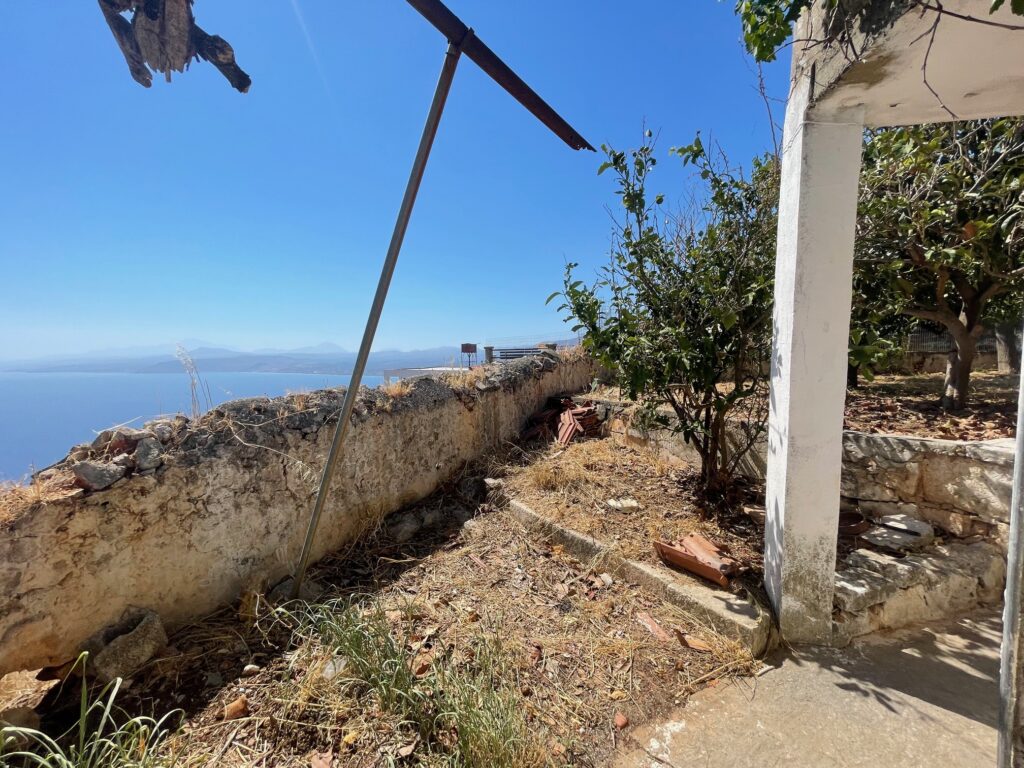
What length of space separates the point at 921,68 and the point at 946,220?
262 cm

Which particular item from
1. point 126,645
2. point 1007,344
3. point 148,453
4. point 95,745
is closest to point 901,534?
point 95,745

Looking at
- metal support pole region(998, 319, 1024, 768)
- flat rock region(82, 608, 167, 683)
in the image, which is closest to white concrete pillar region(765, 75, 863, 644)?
metal support pole region(998, 319, 1024, 768)

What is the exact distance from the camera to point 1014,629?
116 cm

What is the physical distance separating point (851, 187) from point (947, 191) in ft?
8.80

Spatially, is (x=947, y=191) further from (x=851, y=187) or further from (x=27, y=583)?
(x=27, y=583)

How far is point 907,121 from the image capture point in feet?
6.88

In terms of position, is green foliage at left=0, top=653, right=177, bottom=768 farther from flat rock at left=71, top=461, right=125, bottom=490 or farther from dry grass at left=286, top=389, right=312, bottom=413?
dry grass at left=286, top=389, right=312, bottom=413

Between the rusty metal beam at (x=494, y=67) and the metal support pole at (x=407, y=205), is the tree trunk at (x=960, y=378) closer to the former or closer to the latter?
the rusty metal beam at (x=494, y=67)

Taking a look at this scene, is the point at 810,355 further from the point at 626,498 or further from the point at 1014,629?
the point at 626,498

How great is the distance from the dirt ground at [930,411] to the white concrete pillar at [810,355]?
1997 millimetres

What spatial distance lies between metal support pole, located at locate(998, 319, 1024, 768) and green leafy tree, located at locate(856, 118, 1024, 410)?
2.10 m

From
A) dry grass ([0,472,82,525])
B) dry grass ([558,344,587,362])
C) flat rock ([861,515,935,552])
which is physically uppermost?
dry grass ([558,344,587,362])

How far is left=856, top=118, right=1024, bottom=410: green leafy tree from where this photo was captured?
299 centimetres

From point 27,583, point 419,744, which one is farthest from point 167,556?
point 419,744
